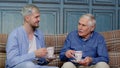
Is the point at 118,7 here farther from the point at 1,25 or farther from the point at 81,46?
the point at 1,25

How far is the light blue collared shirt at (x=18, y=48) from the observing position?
9.36 ft

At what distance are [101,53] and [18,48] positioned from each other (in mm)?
901

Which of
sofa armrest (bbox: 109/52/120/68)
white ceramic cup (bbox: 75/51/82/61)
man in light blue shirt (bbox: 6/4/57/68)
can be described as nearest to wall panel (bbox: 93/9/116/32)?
sofa armrest (bbox: 109/52/120/68)

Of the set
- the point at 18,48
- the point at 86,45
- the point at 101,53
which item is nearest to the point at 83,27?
the point at 86,45

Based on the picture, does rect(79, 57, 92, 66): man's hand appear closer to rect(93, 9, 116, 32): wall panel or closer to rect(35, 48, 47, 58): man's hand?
rect(35, 48, 47, 58): man's hand

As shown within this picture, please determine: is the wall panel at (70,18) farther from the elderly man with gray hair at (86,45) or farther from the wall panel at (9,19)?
the elderly man with gray hair at (86,45)

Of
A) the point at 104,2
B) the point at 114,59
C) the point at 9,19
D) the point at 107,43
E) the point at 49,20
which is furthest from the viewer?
the point at 104,2

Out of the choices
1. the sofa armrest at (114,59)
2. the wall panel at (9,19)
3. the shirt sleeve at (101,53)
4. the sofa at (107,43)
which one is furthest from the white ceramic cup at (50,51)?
the wall panel at (9,19)

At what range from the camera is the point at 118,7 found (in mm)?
4484

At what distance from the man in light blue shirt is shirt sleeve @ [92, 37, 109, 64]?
539 millimetres

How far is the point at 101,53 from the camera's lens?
10.8ft

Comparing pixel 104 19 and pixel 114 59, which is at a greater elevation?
pixel 104 19

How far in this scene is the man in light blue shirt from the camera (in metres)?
2.84

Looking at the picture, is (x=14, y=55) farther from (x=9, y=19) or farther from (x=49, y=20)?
(x=49, y=20)
